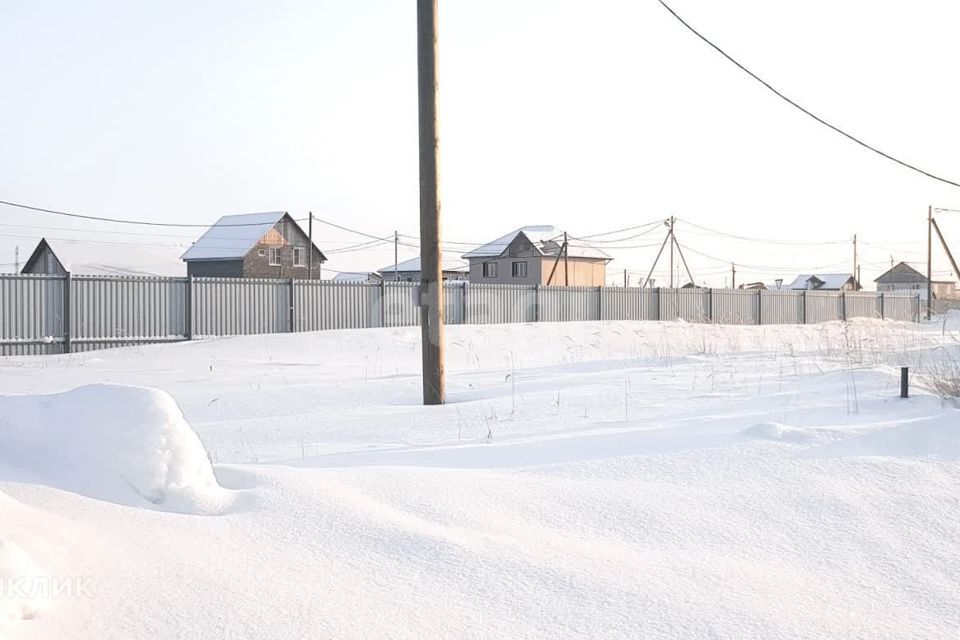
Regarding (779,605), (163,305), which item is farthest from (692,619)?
(163,305)

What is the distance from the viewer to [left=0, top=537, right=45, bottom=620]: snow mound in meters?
2.21

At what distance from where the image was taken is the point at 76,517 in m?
2.95

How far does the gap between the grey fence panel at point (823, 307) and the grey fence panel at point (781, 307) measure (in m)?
0.70

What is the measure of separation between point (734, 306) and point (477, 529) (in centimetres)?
2965

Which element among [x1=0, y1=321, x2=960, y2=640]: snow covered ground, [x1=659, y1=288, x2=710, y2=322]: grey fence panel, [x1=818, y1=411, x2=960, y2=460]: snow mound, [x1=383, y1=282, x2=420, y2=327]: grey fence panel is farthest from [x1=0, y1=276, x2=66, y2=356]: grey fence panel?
[x1=659, y1=288, x2=710, y2=322]: grey fence panel

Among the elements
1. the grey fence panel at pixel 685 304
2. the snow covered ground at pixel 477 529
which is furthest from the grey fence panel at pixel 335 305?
the snow covered ground at pixel 477 529

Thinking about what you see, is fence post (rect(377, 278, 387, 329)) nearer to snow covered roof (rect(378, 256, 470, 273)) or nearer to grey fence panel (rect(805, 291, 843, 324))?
grey fence panel (rect(805, 291, 843, 324))

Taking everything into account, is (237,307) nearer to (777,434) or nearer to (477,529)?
(777,434)

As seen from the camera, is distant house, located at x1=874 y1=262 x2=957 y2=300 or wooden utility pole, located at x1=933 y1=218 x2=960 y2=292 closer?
wooden utility pole, located at x1=933 y1=218 x2=960 y2=292

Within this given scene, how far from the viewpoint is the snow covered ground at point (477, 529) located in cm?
250

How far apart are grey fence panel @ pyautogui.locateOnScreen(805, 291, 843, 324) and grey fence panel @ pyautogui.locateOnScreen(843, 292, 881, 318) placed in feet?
2.25

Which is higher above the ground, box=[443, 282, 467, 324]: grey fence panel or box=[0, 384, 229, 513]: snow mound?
box=[443, 282, 467, 324]: grey fence panel

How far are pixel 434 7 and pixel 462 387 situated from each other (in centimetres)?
428

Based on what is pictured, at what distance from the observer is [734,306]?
3134 cm
